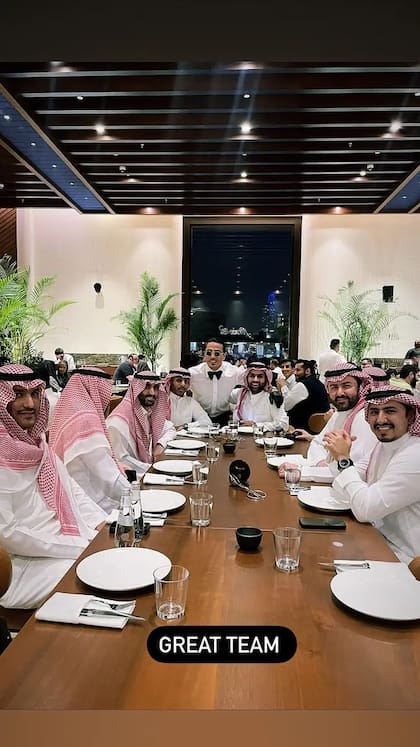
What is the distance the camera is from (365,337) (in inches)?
386

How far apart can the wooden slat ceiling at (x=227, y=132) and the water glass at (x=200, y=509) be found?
2641mm

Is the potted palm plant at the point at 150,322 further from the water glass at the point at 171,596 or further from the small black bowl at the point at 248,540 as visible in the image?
the water glass at the point at 171,596

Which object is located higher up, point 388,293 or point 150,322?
point 388,293

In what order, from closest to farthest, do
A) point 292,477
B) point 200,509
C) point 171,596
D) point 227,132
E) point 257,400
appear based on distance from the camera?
point 171,596
point 200,509
point 292,477
point 257,400
point 227,132

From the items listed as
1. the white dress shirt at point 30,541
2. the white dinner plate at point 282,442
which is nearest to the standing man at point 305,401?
the white dinner plate at point 282,442

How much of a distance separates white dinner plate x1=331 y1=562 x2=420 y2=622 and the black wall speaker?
30.5 ft

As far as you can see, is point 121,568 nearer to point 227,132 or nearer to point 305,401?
point 305,401

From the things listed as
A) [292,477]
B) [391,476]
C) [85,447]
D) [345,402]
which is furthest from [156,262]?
[391,476]

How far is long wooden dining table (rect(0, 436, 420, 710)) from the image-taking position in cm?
96

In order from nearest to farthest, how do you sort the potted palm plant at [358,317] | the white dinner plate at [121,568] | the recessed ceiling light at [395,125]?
the white dinner plate at [121,568] → the recessed ceiling light at [395,125] → the potted palm plant at [358,317]

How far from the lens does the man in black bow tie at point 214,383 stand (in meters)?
5.54

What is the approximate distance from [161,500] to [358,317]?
28.0 ft

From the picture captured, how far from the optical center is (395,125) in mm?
5512

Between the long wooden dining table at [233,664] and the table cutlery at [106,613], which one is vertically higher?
the table cutlery at [106,613]
